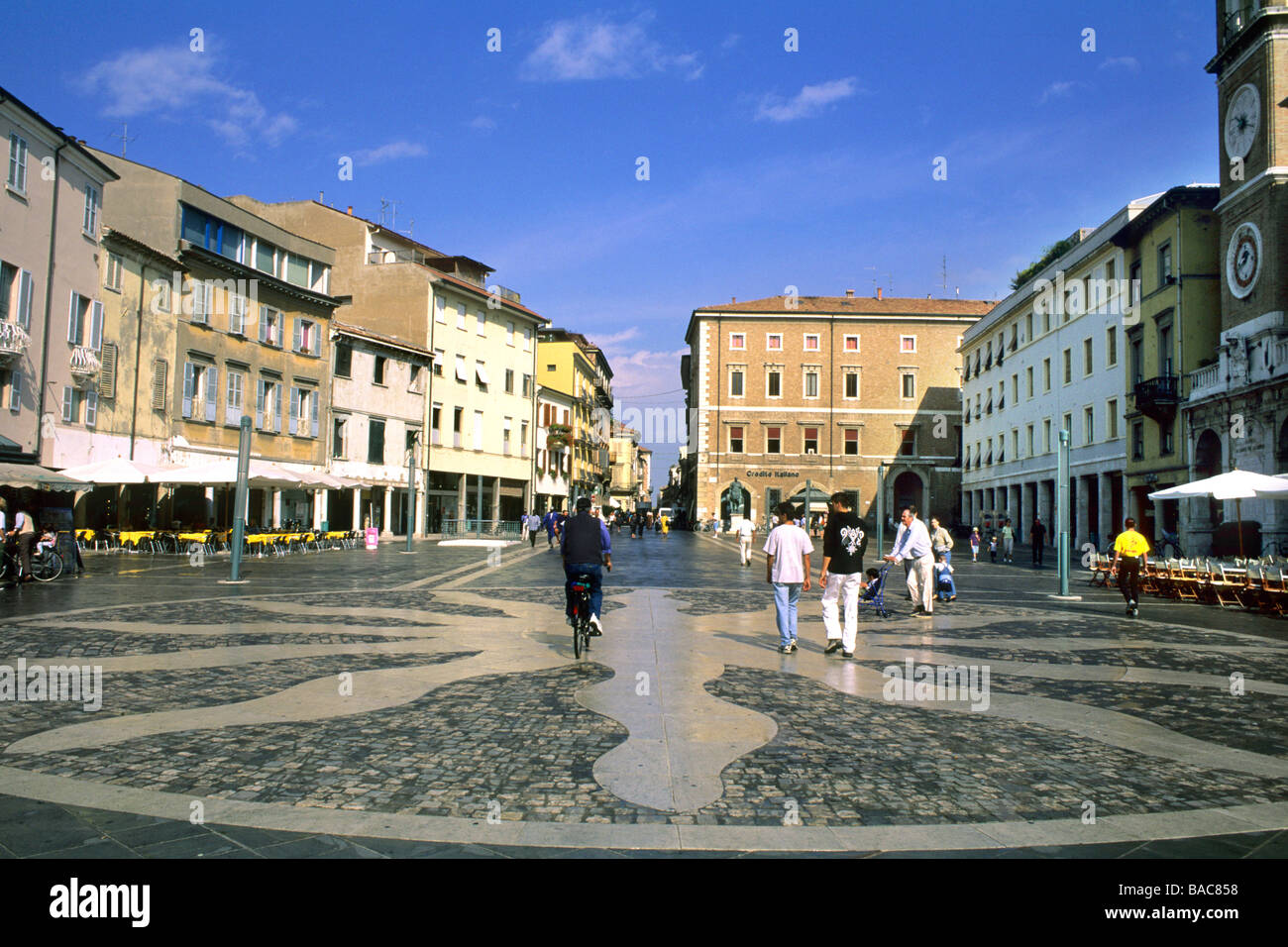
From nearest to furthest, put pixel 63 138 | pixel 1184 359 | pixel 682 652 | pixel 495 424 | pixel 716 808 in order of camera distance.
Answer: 1. pixel 716 808
2. pixel 682 652
3. pixel 63 138
4. pixel 1184 359
5. pixel 495 424

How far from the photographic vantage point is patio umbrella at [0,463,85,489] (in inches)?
753

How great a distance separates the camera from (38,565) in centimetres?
1838

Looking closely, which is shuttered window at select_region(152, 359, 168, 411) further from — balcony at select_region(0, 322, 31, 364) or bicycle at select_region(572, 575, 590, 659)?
bicycle at select_region(572, 575, 590, 659)

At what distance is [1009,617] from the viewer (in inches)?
605

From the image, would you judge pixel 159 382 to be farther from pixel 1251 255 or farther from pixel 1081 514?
pixel 1081 514

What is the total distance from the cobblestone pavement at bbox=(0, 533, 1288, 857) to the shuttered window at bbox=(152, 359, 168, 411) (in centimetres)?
2059

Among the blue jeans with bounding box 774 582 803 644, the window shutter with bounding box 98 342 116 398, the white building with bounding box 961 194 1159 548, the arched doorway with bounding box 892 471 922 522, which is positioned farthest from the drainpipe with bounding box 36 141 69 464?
the arched doorway with bounding box 892 471 922 522

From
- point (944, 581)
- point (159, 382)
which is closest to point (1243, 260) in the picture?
point (944, 581)

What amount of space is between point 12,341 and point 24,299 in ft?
4.82

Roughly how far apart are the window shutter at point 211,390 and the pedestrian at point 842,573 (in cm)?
2988

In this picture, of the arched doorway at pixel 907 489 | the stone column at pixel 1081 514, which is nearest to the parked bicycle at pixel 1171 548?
the stone column at pixel 1081 514
